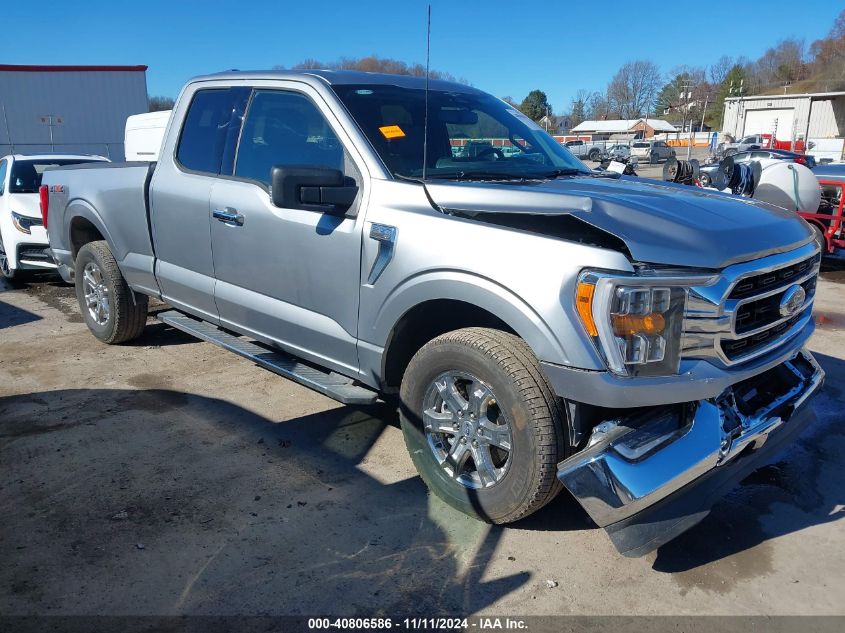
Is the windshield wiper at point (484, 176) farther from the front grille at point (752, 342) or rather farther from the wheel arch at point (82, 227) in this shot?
the wheel arch at point (82, 227)

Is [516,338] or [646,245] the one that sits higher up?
[646,245]

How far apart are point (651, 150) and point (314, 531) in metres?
44.3

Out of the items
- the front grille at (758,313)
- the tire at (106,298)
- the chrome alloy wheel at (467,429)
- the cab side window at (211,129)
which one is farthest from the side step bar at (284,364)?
the front grille at (758,313)

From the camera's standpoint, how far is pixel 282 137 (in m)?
4.02

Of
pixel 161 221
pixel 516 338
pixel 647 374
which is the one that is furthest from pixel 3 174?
pixel 647 374

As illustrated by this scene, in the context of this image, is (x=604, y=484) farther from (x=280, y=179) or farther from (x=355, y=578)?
(x=280, y=179)

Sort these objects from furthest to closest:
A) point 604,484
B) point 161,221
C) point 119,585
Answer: point 161,221, point 119,585, point 604,484

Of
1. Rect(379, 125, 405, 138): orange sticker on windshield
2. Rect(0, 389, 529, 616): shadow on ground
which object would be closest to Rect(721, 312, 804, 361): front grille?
Rect(0, 389, 529, 616): shadow on ground

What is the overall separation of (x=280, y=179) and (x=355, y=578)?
1829mm

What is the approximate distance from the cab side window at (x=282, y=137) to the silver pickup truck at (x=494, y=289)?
15mm

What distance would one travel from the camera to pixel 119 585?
9.14 ft

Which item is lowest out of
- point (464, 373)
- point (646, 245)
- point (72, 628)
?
point (72, 628)

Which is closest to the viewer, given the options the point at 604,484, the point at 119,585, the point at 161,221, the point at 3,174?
the point at 604,484

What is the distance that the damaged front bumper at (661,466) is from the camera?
2.52 meters
